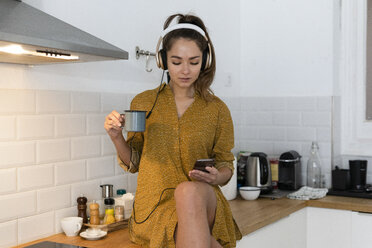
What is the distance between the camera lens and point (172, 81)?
2180 millimetres

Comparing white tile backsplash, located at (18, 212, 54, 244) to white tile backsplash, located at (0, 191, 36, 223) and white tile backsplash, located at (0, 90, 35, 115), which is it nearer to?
white tile backsplash, located at (0, 191, 36, 223)

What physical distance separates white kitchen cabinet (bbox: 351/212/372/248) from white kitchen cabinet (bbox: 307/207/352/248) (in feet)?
0.09

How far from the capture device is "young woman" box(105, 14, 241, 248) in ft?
6.28

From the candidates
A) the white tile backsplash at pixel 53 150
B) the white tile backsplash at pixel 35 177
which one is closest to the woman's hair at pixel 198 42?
the white tile backsplash at pixel 53 150

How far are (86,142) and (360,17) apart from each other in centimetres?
196

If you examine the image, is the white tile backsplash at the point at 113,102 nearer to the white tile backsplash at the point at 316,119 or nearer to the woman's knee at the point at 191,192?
the woman's knee at the point at 191,192

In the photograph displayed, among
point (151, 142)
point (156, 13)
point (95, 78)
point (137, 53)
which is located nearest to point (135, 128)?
point (151, 142)

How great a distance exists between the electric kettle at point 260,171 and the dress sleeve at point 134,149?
107cm

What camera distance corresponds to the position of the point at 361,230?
2.79 metres

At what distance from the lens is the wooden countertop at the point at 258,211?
6.55ft

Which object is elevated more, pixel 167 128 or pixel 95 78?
pixel 95 78

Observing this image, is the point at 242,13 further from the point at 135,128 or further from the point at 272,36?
the point at 135,128

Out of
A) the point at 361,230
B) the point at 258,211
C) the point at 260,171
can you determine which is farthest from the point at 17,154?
the point at 361,230

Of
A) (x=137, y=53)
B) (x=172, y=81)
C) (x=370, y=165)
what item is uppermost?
(x=137, y=53)
